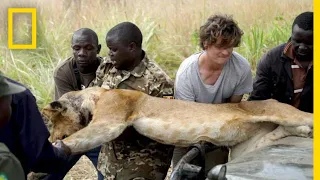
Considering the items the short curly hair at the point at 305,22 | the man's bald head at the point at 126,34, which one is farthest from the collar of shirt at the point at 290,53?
the man's bald head at the point at 126,34

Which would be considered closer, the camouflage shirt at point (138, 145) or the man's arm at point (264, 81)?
the camouflage shirt at point (138, 145)

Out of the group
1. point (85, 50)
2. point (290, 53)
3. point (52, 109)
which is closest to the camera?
point (52, 109)

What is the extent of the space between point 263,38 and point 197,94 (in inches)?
186

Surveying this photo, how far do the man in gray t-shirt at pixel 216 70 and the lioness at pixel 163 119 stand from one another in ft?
0.49

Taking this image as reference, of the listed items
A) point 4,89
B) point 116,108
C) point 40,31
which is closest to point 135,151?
point 116,108

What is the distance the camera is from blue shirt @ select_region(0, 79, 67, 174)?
10.3 ft

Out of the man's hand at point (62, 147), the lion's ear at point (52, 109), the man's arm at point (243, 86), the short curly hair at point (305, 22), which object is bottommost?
the man's hand at point (62, 147)

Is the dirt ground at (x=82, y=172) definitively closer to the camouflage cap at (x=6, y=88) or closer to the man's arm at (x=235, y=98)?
the man's arm at (x=235, y=98)

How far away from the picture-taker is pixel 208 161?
4.82 m

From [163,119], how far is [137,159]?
42 centimetres

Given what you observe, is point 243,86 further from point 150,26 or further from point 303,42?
point 150,26

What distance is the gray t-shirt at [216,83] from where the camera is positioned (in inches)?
176

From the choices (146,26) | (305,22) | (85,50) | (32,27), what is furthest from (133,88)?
(32,27)

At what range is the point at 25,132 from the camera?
10.4 ft
